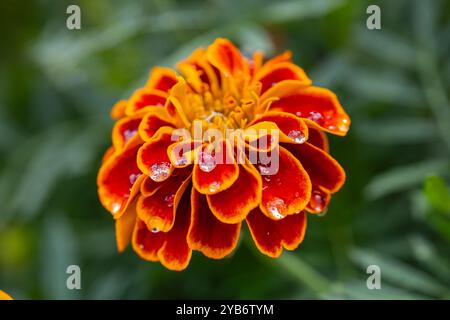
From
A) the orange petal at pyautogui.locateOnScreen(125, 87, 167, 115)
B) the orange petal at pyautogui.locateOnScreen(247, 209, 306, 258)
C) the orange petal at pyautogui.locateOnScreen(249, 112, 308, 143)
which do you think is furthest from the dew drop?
the orange petal at pyautogui.locateOnScreen(125, 87, 167, 115)

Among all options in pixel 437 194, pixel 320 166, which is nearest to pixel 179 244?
pixel 320 166

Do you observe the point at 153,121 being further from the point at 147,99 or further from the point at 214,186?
the point at 214,186

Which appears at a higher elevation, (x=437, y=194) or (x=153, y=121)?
(x=153, y=121)

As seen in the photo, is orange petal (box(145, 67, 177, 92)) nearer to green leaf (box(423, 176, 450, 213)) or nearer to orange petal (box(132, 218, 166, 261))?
orange petal (box(132, 218, 166, 261))

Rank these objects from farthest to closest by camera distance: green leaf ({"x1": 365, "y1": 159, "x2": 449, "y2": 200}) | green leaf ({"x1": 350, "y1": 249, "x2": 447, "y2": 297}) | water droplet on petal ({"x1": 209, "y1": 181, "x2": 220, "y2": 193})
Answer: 1. green leaf ({"x1": 365, "y1": 159, "x2": 449, "y2": 200})
2. green leaf ({"x1": 350, "y1": 249, "x2": 447, "y2": 297})
3. water droplet on petal ({"x1": 209, "y1": 181, "x2": 220, "y2": 193})

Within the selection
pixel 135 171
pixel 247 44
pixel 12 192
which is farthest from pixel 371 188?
pixel 12 192

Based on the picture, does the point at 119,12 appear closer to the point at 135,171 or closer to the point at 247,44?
the point at 247,44

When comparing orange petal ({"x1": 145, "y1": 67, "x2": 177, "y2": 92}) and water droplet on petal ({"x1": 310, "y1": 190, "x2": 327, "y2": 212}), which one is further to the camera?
orange petal ({"x1": 145, "y1": 67, "x2": 177, "y2": 92})
